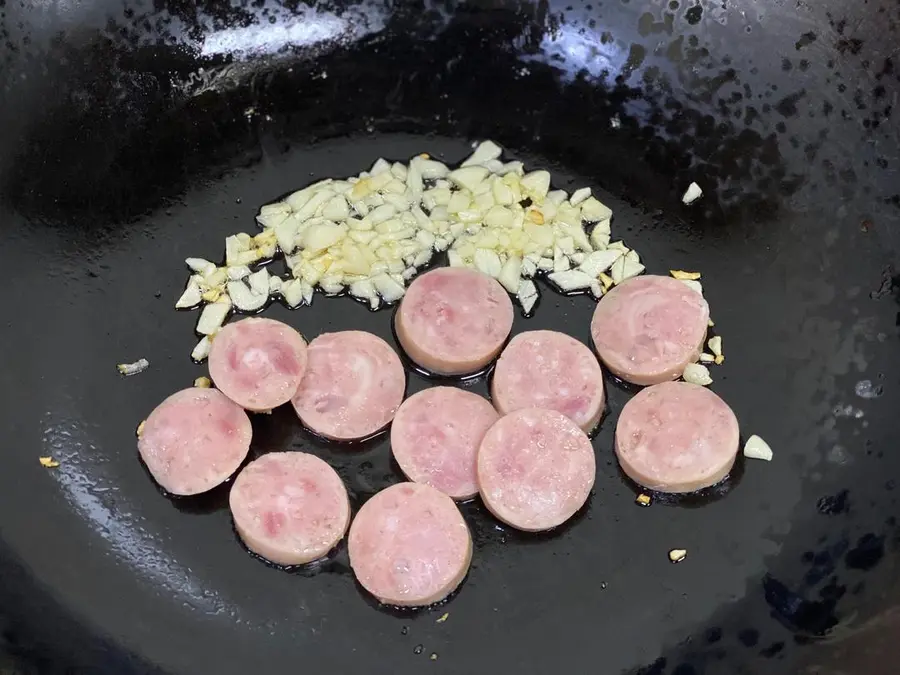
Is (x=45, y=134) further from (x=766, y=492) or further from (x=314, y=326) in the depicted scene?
(x=766, y=492)

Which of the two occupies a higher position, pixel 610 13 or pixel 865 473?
pixel 610 13

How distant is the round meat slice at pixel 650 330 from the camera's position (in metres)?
1.17

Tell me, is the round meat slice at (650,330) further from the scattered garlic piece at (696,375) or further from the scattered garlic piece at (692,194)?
the scattered garlic piece at (692,194)

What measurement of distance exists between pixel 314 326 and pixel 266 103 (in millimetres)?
428

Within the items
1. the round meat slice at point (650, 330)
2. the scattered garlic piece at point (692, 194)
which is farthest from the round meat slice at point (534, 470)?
the scattered garlic piece at point (692, 194)

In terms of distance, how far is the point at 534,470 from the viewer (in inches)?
42.1

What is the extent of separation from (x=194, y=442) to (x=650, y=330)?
0.63 m

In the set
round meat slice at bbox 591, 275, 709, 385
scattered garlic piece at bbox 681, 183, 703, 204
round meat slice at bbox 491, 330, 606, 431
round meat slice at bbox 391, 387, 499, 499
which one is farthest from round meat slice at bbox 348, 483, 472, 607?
scattered garlic piece at bbox 681, 183, 703, 204

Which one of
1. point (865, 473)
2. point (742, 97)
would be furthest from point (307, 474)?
point (742, 97)

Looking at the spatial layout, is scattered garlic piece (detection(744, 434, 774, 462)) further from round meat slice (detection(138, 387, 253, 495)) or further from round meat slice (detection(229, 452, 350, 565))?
round meat slice (detection(138, 387, 253, 495))

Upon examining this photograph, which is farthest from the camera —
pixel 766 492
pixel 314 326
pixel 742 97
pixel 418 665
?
pixel 742 97

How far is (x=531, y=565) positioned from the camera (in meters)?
1.08

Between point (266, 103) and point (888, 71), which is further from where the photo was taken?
point (266, 103)

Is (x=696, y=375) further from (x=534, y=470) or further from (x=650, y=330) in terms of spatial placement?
(x=534, y=470)
